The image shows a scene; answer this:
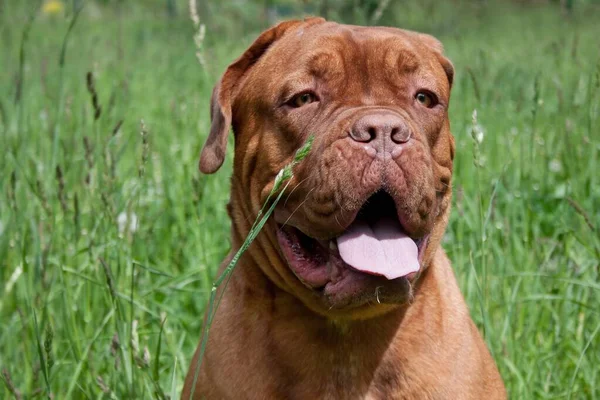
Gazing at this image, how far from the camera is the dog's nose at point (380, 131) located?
111 inches

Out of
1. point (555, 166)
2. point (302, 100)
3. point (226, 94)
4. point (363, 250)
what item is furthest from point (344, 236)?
point (555, 166)

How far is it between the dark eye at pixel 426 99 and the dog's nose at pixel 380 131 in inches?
17.8

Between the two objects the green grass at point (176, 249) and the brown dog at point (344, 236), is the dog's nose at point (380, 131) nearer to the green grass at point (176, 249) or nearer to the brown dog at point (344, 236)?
the brown dog at point (344, 236)

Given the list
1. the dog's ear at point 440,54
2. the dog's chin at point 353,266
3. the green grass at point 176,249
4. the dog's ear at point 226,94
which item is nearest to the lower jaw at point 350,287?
the dog's chin at point 353,266

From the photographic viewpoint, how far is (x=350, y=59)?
10.5 ft

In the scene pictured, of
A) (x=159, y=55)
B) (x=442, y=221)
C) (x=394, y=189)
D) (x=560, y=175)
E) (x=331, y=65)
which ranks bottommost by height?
(x=159, y=55)

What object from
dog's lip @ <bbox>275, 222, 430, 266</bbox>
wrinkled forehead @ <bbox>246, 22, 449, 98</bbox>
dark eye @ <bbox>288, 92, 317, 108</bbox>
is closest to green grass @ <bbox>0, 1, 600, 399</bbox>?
dog's lip @ <bbox>275, 222, 430, 266</bbox>

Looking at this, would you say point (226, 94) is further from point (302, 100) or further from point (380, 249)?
point (380, 249)

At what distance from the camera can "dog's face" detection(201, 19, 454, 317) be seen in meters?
2.83

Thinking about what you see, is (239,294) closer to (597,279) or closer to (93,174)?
(93,174)

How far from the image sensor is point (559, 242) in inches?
167

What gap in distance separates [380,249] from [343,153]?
0.33 meters

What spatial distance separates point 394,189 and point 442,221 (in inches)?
19.9

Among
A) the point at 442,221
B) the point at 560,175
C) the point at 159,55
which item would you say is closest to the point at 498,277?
the point at 442,221
